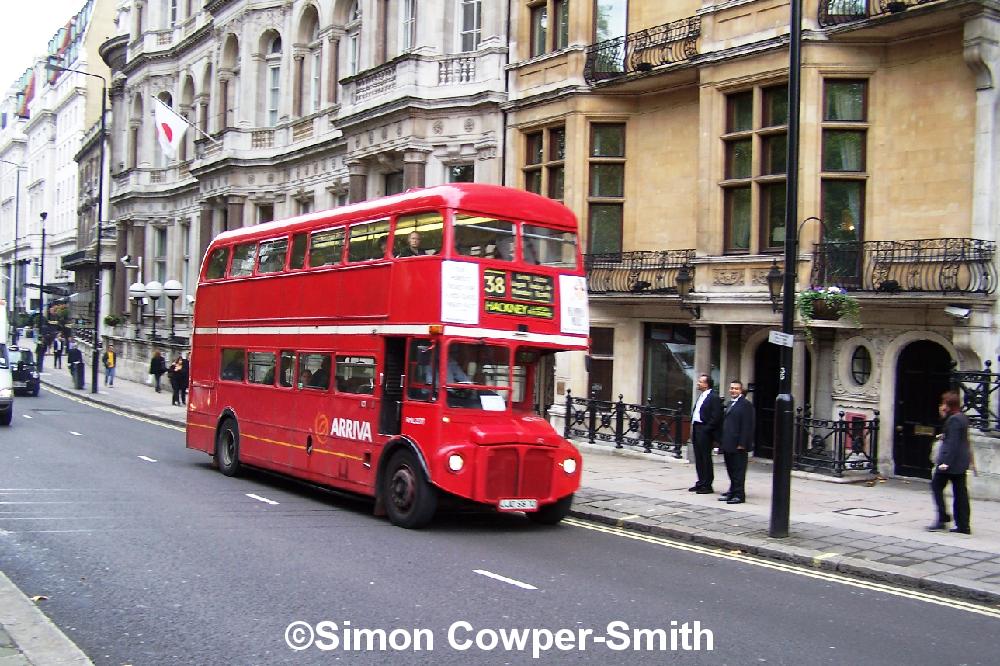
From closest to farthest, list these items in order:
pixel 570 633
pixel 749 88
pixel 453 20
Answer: pixel 570 633, pixel 749 88, pixel 453 20

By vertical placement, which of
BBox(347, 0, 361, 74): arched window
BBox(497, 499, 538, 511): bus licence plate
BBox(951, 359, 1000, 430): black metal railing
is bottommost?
BBox(497, 499, 538, 511): bus licence plate

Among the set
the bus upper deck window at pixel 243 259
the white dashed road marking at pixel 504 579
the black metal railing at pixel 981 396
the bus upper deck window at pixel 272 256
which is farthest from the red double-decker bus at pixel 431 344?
the black metal railing at pixel 981 396

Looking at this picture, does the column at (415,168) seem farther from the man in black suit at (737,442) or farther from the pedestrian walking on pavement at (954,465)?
the pedestrian walking on pavement at (954,465)

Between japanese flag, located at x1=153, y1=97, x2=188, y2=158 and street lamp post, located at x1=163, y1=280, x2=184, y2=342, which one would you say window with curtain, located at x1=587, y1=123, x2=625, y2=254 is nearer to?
japanese flag, located at x1=153, y1=97, x2=188, y2=158

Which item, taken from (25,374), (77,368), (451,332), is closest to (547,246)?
(451,332)

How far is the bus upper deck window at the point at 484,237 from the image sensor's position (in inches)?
478

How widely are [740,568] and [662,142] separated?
41.8 ft

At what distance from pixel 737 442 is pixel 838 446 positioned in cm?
363

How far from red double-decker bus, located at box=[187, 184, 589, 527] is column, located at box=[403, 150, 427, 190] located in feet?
34.1

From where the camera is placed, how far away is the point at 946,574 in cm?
955

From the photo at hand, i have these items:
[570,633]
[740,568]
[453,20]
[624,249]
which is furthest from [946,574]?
[453,20]

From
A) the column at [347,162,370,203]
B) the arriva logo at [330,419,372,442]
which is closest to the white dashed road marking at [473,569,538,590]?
the arriva logo at [330,419,372,442]

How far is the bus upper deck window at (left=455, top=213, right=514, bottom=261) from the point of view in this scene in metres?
12.1

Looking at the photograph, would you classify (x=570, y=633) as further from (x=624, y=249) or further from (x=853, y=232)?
(x=624, y=249)
